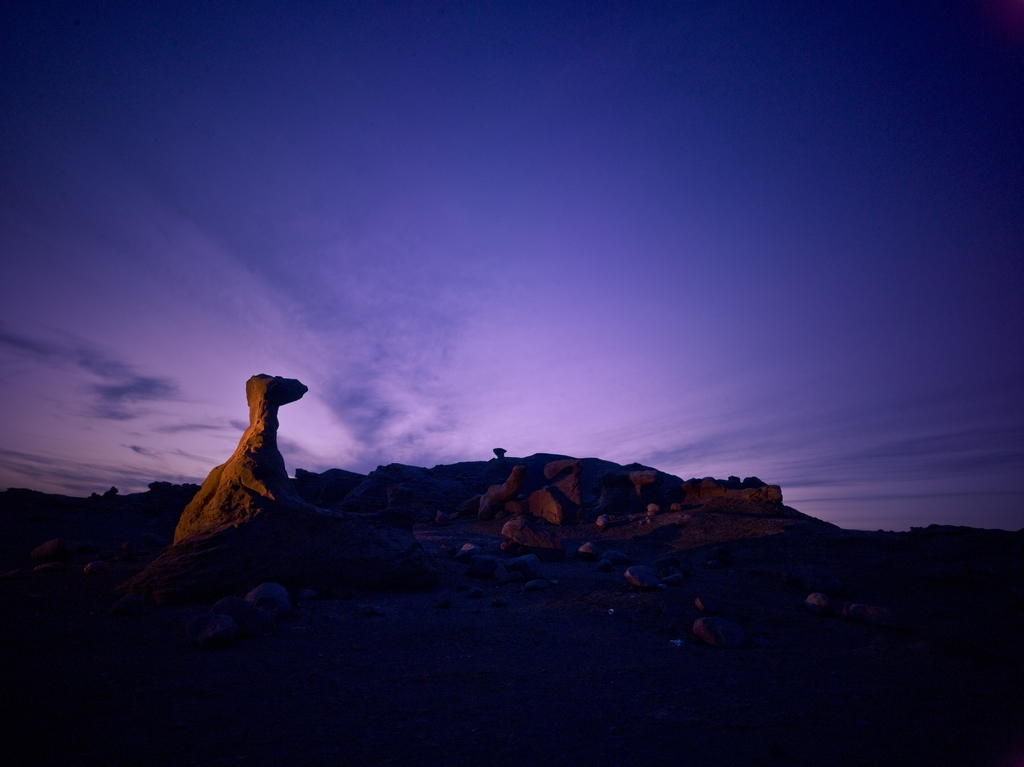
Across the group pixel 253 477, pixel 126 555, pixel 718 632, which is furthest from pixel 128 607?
pixel 718 632

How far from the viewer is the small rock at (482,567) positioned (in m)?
10.3

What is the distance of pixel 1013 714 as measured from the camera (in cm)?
403

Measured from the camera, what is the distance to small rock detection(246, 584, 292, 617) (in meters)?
6.61

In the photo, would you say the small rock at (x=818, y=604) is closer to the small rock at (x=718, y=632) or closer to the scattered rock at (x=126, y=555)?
the small rock at (x=718, y=632)

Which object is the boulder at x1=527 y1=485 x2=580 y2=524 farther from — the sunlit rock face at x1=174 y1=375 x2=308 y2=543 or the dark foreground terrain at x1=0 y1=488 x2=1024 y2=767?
the sunlit rock face at x1=174 y1=375 x2=308 y2=543

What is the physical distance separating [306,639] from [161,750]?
285cm

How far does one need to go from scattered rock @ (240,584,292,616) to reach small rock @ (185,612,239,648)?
3.30 feet

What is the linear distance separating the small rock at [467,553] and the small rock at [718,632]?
6.25 m

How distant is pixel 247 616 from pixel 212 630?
508 millimetres

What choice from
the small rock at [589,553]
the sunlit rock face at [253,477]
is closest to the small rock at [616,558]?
the small rock at [589,553]

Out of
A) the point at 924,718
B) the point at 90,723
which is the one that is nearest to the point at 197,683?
the point at 90,723

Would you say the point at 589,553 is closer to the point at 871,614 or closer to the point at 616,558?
the point at 616,558

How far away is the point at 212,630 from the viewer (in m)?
5.33

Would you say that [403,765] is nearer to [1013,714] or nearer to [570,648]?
[570,648]
